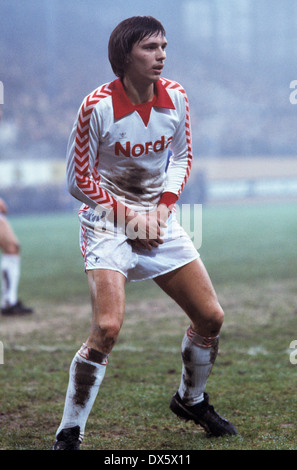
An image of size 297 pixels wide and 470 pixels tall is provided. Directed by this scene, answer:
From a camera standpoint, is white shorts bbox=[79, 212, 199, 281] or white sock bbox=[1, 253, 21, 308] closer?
white shorts bbox=[79, 212, 199, 281]

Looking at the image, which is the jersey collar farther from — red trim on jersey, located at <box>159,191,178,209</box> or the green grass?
the green grass

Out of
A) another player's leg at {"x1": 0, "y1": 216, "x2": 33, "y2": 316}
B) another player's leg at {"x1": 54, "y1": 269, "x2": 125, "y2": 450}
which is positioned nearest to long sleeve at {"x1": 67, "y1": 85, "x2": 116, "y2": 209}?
another player's leg at {"x1": 54, "y1": 269, "x2": 125, "y2": 450}

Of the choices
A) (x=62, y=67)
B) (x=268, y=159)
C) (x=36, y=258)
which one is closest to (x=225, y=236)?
→ (x=36, y=258)

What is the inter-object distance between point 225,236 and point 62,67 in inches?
643

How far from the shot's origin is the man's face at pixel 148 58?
2488mm

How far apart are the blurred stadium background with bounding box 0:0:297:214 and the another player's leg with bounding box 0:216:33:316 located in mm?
17718

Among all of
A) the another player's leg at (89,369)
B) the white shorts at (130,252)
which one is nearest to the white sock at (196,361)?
the white shorts at (130,252)

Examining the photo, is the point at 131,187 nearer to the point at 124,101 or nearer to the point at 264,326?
the point at 124,101

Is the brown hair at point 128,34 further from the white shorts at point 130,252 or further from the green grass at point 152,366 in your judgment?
the green grass at point 152,366

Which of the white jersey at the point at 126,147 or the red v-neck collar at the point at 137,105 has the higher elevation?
the red v-neck collar at the point at 137,105

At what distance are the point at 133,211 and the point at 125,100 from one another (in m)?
0.44

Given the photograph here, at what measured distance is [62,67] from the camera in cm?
2722

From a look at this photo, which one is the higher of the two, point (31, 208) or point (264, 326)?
point (264, 326)

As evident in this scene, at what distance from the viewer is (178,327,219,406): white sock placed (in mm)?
2730
